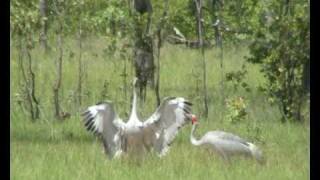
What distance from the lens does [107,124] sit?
34.6ft

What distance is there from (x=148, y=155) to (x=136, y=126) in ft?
1.87

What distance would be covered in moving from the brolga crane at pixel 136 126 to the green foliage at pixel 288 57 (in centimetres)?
476

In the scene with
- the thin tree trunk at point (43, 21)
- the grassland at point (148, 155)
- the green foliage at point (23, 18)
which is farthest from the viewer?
the thin tree trunk at point (43, 21)

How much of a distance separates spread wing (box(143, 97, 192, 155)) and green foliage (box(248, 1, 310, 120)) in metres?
4.77

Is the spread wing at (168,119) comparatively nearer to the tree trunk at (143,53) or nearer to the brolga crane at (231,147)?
the brolga crane at (231,147)

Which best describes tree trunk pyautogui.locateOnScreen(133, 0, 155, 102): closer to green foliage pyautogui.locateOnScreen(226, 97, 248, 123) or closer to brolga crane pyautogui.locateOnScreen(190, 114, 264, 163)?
green foliage pyautogui.locateOnScreen(226, 97, 248, 123)

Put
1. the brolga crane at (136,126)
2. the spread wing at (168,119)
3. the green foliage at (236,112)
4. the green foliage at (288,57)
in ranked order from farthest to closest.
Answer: the green foliage at (288,57) → the green foliage at (236,112) → the spread wing at (168,119) → the brolga crane at (136,126)

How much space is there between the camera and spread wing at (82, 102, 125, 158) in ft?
34.4

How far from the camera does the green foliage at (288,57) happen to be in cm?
1503

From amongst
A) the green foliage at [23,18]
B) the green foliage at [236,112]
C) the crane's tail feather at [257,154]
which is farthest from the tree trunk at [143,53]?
the crane's tail feather at [257,154]

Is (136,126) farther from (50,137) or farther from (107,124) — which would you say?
(50,137)

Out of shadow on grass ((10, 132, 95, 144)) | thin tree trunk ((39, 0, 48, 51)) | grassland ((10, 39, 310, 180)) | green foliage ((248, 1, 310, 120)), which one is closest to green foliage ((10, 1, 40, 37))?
thin tree trunk ((39, 0, 48, 51))

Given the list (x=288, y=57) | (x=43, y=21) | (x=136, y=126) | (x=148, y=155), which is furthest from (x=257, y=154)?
(x=43, y=21)
